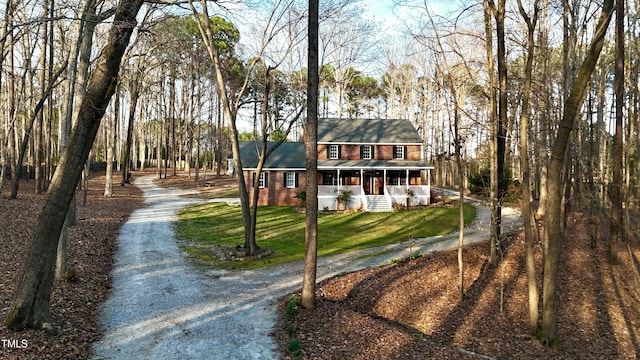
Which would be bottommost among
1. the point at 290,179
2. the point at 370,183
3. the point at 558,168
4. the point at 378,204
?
the point at 378,204

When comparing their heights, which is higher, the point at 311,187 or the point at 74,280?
the point at 311,187

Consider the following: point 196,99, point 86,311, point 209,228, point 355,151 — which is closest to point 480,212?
point 355,151

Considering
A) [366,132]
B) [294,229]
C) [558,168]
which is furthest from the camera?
[366,132]

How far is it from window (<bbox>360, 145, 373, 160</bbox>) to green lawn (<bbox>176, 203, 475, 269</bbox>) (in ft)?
21.1

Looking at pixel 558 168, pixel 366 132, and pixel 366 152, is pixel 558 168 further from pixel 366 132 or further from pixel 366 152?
pixel 366 132

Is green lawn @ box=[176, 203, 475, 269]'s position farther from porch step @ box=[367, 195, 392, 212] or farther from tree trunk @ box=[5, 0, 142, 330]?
tree trunk @ box=[5, 0, 142, 330]

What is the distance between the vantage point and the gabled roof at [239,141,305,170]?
29688 mm

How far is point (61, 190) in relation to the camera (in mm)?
6371

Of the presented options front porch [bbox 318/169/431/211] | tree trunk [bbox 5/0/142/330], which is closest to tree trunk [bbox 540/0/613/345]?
tree trunk [bbox 5/0/142/330]

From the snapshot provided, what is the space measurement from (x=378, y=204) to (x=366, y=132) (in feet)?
23.6

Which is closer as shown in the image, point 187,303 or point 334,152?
point 187,303

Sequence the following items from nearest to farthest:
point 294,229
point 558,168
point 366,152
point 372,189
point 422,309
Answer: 1. point 558,168
2. point 422,309
3. point 294,229
4. point 372,189
5. point 366,152

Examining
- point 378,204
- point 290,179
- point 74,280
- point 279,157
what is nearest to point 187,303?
point 74,280

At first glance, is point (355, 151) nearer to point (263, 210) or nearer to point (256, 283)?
point (263, 210)
